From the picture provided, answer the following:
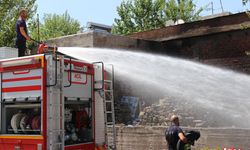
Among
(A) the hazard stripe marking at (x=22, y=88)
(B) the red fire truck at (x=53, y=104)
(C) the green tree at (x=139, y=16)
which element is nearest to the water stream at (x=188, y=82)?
(B) the red fire truck at (x=53, y=104)

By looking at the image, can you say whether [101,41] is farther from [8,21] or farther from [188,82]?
[8,21]

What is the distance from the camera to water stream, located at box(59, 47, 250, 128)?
1446 centimetres

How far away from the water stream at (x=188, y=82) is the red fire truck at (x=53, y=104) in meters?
5.15

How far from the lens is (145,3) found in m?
38.4

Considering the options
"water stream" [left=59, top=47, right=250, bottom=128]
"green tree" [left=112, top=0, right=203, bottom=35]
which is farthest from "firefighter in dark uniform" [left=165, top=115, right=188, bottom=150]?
"green tree" [left=112, top=0, right=203, bottom=35]

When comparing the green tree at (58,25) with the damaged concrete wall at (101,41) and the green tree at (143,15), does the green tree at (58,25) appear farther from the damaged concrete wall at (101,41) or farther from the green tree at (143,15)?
the damaged concrete wall at (101,41)

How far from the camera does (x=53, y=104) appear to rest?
7.41 m

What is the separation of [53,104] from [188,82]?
9.92 meters

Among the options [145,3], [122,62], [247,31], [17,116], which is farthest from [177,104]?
[145,3]

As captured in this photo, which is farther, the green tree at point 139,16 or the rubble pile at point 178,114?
the green tree at point 139,16

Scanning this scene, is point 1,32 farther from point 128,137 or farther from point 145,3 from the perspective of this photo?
point 145,3

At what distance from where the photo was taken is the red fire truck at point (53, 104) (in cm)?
741

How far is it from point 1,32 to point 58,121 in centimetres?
1655

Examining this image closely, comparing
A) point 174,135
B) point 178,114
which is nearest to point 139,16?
point 178,114
